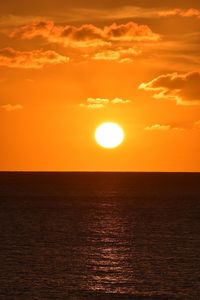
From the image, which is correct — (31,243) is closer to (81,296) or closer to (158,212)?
(81,296)

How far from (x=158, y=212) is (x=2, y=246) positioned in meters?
83.8

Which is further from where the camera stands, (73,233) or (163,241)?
(73,233)

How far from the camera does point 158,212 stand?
179 meters

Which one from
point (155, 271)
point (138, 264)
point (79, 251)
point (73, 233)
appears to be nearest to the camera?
point (155, 271)

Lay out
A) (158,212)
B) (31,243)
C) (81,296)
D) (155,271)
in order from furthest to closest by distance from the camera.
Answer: (158,212) < (31,243) < (155,271) < (81,296)

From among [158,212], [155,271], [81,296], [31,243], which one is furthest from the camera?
[158,212]

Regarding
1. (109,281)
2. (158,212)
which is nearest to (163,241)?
(109,281)

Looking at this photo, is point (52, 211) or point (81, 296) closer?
point (81, 296)

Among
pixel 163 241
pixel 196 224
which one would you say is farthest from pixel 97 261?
pixel 196 224

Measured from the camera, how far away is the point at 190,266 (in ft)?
271

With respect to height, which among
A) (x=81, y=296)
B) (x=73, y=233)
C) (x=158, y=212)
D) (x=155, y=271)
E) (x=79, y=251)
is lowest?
(x=81, y=296)

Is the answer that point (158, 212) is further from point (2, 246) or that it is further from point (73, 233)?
point (2, 246)

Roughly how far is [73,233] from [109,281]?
168ft

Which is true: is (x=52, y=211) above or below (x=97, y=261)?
above
